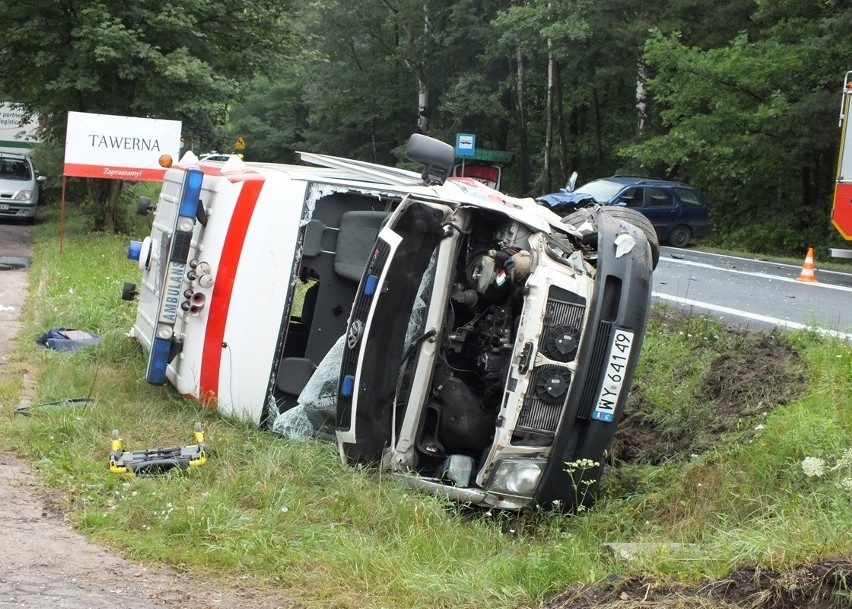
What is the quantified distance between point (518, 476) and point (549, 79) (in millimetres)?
32451

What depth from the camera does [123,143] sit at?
1641 centimetres

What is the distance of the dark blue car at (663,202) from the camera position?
23234 mm

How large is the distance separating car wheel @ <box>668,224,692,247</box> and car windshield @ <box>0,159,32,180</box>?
14.5 meters

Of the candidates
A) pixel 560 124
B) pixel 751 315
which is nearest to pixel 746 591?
pixel 751 315

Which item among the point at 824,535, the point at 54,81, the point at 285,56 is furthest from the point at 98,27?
the point at 824,535

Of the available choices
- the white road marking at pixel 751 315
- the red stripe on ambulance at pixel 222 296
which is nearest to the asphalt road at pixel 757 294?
the white road marking at pixel 751 315

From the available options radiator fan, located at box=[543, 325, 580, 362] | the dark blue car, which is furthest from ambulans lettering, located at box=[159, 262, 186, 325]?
the dark blue car

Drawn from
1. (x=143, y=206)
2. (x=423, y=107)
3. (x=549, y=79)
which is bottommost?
(x=143, y=206)

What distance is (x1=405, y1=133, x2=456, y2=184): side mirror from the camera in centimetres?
717

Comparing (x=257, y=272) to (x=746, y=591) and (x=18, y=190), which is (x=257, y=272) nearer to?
(x=746, y=591)

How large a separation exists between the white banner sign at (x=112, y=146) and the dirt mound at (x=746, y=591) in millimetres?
13266

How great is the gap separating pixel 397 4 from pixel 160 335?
40255mm

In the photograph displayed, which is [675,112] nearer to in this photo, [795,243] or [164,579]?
[795,243]

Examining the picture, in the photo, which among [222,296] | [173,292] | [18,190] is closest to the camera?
[222,296]
